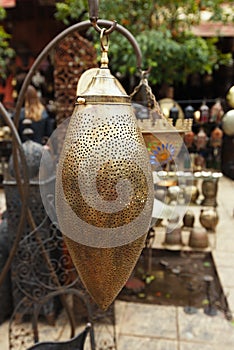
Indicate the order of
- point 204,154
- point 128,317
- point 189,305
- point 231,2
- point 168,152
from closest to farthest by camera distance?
1. point 168,152
2. point 128,317
3. point 189,305
4. point 231,2
5. point 204,154

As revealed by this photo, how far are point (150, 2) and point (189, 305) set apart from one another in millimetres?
2698

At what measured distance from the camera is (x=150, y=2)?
3.26 meters

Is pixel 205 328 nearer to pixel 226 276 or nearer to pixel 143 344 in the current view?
pixel 143 344

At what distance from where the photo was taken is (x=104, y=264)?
556 millimetres

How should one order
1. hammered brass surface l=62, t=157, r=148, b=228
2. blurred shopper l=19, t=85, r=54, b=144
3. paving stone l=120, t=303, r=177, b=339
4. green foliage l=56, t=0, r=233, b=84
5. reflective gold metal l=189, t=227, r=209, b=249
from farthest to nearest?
blurred shopper l=19, t=85, r=54, b=144 < green foliage l=56, t=0, r=233, b=84 < reflective gold metal l=189, t=227, r=209, b=249 < paving stone l=120, t=303, r=177, b=339 < hammered brass surface l=62, t=157, r=148, b=228

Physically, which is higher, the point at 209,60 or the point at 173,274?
the point at 209,60

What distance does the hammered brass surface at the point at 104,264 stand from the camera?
1.82ft

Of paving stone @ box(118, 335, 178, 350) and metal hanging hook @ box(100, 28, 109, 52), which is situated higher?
metal hanging hook @ box(100, 28, 109, 52)

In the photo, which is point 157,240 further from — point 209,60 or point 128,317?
point 209,60

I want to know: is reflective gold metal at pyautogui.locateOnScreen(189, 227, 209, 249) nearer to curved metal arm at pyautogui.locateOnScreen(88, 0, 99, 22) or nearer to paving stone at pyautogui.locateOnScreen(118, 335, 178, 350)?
paving stone at pyautogui.locateOnScreen(118, 335, 178, 350)

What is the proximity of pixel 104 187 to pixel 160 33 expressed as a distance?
120 inches

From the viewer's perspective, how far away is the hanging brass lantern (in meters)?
0.52

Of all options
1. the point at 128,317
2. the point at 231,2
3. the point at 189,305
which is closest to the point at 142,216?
the point at 128,317

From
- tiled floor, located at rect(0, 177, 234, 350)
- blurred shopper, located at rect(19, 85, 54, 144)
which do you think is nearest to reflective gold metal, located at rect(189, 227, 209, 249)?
tiled floor, located at rect(0, 177, 234, 350)
